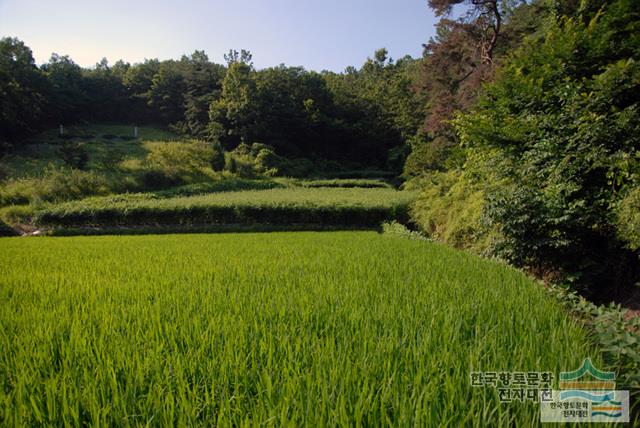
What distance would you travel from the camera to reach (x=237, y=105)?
36.2 metres

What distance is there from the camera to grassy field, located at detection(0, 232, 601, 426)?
4.33 ft

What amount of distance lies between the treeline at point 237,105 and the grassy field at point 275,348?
1276 inches

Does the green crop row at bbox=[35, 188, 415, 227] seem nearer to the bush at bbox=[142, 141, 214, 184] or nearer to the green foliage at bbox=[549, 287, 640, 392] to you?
the bush at bbox=[142, 141, 214, 184]

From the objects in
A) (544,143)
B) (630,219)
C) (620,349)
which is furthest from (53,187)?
(630,219)

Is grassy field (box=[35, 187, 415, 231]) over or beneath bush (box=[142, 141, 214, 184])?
beneath

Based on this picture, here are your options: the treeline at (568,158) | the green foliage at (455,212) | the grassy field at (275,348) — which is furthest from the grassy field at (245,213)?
the grassy field at (275,348)

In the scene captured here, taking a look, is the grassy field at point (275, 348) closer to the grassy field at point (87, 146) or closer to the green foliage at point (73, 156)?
the green foliage at point (73, 156)

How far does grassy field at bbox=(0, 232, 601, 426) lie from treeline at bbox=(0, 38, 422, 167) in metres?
32.4

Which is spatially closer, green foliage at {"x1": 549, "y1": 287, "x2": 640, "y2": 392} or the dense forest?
green foliage at {"x1": 549, "y1": 287, "x2": 640, "y2": 392}

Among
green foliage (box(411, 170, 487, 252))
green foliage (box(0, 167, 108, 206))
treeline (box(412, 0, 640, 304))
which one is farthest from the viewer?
green foliage (box(0, 167, 108, 206))

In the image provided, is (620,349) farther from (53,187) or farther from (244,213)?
(53,187)

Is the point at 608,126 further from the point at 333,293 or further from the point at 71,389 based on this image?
the point at 71,389

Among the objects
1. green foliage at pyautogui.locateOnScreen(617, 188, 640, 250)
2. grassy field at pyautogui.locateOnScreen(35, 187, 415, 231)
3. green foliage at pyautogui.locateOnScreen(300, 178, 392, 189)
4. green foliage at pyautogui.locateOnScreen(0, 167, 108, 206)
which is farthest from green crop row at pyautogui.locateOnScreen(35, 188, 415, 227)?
green foliage at pyautogui.locateOnScreen(300, 178, 392, 189)

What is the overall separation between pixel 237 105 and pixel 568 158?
3557cm
